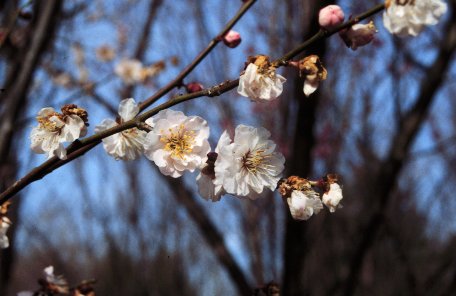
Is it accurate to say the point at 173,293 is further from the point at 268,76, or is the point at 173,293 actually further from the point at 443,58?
the point at 268,76

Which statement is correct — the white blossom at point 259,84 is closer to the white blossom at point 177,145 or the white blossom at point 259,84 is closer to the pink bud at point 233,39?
the white blossom at point 177,145

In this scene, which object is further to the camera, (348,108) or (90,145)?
(348,108)

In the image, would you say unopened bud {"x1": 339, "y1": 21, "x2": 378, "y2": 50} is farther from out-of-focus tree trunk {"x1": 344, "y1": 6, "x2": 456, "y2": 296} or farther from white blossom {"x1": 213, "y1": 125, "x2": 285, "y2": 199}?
out-of-focus tree trunk {"x1": 344, "y1": 6, "x2": 456, "y2": 296}

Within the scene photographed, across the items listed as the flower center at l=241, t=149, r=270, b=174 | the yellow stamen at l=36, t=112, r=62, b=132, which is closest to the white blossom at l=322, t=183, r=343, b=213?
the flower center at l=241, t=149, r=270, b=174

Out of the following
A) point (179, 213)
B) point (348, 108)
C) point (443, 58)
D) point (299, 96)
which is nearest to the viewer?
point (299, 96)

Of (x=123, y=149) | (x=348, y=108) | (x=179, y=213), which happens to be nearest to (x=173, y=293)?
(x=179, y=213)

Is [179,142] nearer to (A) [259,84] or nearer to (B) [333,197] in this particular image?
(A) [259,84]

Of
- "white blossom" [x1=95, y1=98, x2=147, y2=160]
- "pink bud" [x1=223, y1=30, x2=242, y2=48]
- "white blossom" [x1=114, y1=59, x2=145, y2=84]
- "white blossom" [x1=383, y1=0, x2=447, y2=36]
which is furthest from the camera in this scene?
"white blossom" [x1=114, y1=59, x2=145, y2=84]
